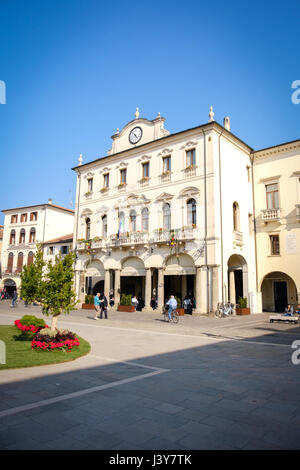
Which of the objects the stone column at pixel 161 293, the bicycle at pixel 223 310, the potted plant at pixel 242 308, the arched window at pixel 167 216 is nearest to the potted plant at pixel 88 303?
the stone column at pixel 161 293

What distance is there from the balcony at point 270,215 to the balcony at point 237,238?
297 cm

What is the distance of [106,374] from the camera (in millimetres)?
7715

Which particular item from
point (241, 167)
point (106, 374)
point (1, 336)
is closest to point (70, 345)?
point (106, 374)

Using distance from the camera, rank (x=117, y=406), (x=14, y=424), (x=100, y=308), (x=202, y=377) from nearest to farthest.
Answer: (x=14, y=424)
(x=117, y=406)
(x=202, y=377)
(x=100, y=308)

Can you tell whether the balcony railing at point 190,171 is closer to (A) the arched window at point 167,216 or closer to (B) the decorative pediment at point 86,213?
(A) the arched window at point 167,216

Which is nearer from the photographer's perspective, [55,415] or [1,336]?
[55,415]

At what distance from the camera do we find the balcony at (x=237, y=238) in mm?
26281

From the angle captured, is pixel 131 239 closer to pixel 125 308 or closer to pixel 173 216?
pixel 173 216

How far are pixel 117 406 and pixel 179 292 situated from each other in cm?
2613

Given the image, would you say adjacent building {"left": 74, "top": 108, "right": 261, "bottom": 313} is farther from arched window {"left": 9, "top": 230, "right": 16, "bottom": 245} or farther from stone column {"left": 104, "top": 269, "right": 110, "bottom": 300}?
arched window {"left": 9, "top": 230, "right": 16, "bottom": 245}

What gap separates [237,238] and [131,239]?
364 inches

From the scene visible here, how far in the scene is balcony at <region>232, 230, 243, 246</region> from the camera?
26.3 metres

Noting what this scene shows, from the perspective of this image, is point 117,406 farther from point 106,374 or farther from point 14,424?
point 106,374

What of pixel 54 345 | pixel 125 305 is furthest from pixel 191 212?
pixel 54 345
